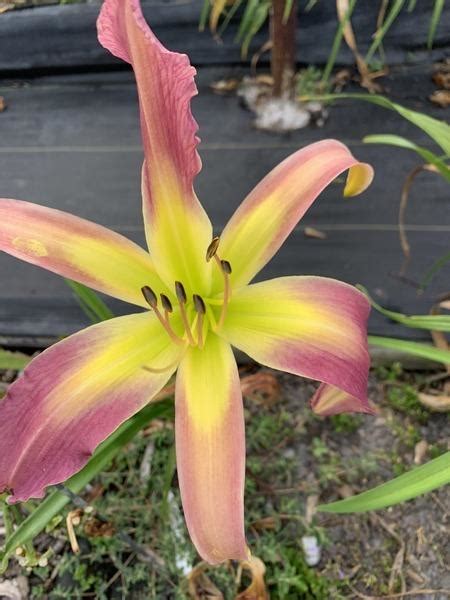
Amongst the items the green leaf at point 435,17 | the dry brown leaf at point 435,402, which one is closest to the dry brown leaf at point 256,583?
the dry brown leaf at point 435,402

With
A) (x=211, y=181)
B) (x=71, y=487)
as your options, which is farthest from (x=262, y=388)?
(x=211, y=181)

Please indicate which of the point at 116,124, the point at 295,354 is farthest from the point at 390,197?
the point at 295,354

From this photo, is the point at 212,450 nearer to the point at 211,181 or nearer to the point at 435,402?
the point at 435,402

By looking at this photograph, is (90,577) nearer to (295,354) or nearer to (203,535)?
(203,535)

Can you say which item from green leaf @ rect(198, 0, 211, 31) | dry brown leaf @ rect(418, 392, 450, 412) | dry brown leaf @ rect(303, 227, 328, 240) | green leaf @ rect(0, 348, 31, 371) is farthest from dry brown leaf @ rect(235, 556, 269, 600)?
green leaf @ rect(198, 0, 211, 31)

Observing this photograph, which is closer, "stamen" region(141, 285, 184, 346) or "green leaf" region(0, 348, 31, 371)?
"stamen" region(141, 285, 184, 346)

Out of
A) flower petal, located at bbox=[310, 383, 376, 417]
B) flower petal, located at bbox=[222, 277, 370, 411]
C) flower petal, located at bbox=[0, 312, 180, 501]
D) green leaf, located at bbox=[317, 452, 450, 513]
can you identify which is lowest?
green leaf, located at bbox=[317, 452, 450, 513]

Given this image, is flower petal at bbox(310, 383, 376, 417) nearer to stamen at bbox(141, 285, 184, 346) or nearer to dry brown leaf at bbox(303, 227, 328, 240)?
stamen at bbox(141, 285, 184, 346)
